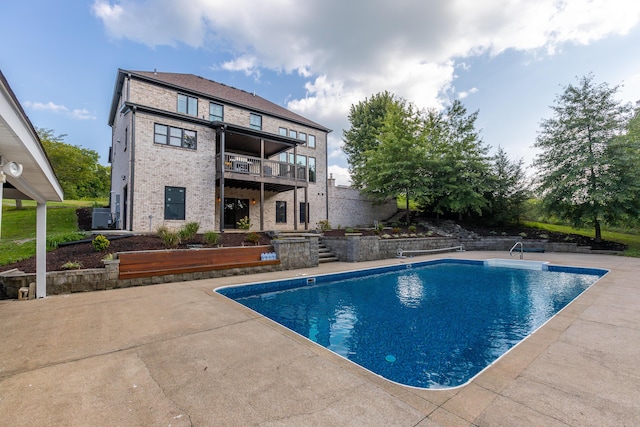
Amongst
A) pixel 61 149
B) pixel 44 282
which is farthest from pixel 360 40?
pixel 61 149

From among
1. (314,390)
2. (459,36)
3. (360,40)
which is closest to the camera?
(314,390)

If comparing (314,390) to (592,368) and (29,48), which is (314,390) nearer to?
(592,368)

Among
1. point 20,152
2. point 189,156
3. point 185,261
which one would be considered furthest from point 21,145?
point 189,156

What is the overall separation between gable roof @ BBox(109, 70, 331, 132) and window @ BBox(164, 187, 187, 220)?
208 inches

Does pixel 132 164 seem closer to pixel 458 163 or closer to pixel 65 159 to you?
pixel 65 159

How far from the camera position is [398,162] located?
61.7ft

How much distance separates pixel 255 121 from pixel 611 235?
25.3 m

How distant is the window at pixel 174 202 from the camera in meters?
13.0

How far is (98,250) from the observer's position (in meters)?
8.59

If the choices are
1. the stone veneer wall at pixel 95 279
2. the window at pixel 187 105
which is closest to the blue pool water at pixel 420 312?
the stone veneer wall at pixel 95 279

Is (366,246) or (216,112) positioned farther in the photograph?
(216,112)

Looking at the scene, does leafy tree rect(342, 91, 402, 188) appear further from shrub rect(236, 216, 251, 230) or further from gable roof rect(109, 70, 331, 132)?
shrub rect(236, 216, 251, 230)

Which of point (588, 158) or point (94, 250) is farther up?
point (588, 158)

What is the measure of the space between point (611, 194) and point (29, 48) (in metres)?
29.3
